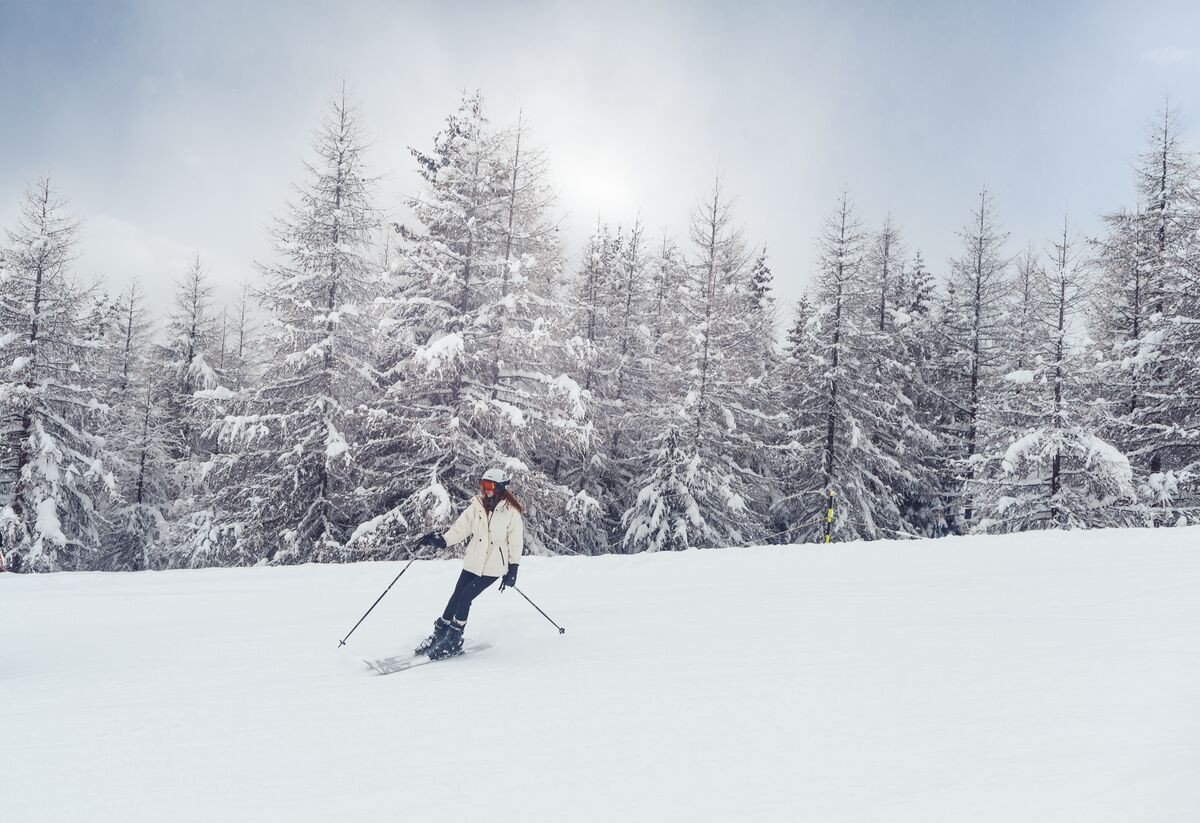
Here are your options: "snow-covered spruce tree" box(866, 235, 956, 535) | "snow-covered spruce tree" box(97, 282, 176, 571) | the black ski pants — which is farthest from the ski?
"snow-covered spruce tree" box(97, 282, 176, 571)

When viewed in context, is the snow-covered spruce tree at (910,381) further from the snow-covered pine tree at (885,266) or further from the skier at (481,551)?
the skier at (481,551)

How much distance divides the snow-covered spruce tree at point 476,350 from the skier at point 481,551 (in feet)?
31.2

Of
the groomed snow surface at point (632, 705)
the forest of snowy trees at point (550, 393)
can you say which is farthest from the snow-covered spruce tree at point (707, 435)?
the groomed snow surface at point (632, 705)

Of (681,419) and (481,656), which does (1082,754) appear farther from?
(681,419)

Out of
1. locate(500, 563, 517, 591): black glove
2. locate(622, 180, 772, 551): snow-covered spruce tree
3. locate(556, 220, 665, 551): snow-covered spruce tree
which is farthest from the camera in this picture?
locate(556, 220, 665, 551): snow-covered spruce tree

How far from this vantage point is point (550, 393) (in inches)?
696

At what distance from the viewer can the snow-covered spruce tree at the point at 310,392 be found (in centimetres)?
1741

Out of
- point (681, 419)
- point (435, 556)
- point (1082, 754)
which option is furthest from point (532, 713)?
point (681, 419)

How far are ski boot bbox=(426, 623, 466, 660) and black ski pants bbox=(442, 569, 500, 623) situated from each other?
98 mm

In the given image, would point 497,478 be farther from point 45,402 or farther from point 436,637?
point 45,402

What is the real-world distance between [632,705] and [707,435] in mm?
16954

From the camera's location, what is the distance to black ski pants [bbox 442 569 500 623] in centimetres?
677

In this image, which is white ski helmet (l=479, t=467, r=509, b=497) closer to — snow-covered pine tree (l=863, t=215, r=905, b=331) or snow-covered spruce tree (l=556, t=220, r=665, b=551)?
snow-covered spruce tree (l=556, t=220, r=665, b=551)

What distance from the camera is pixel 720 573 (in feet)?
34.8
